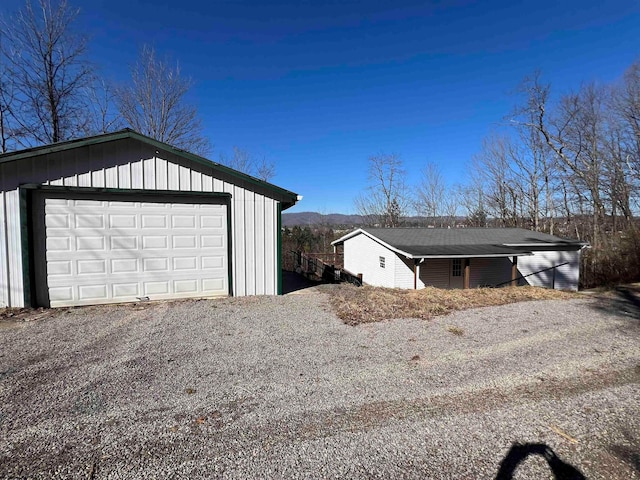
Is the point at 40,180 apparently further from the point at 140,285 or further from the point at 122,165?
the point at 140,285

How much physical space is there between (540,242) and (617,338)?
15089 millimetres

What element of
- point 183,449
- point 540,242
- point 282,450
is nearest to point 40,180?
point 183,449

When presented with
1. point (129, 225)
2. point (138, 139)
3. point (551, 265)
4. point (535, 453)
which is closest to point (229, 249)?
point (129, 225)

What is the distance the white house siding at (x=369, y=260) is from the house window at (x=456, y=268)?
3141 mm

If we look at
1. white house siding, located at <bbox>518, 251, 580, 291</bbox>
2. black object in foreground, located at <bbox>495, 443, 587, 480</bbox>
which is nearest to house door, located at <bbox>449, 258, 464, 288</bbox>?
white house siding, located at <bbox>518, 251, 580, 291</bbox>

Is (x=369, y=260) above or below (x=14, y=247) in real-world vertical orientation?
below

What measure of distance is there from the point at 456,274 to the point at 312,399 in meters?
15.5

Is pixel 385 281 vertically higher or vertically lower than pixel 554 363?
lower

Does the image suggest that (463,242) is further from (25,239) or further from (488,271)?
(25,239)

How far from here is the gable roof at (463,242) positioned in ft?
47.9

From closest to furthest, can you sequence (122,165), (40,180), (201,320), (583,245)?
(201,320) → (40,180) → (122,165) → (583,245)

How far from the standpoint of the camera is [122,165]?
6.91 meters

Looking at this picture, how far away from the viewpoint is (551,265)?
60.5ft

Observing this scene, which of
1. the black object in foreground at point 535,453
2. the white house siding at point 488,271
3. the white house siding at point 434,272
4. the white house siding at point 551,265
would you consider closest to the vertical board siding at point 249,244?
the black object in foreground at point 535,453
